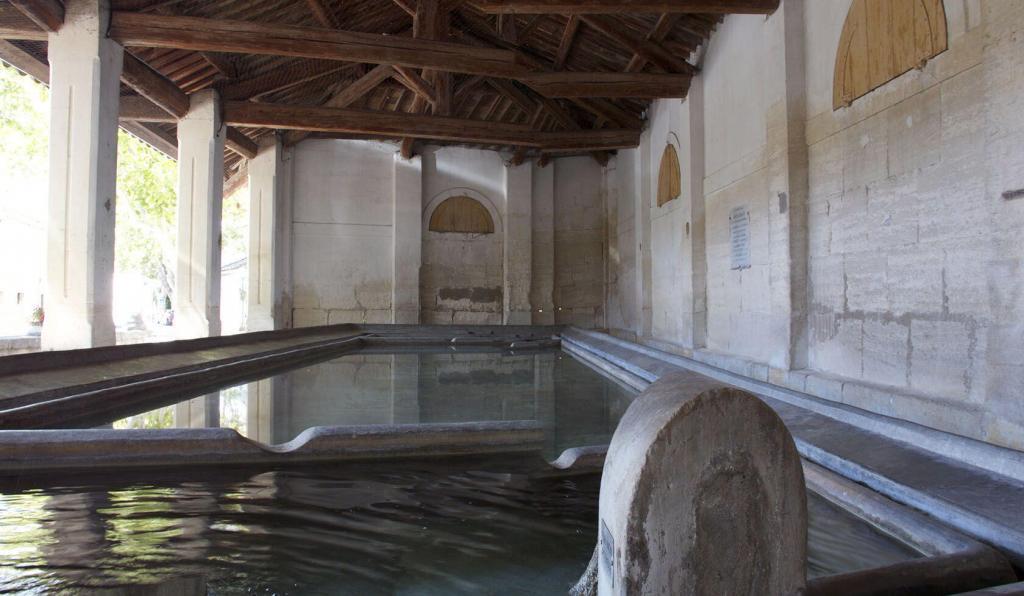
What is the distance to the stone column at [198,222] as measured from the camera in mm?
11859

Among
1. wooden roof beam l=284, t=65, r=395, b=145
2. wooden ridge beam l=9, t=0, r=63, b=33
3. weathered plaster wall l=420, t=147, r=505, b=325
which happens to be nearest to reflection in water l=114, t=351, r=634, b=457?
wooden ridge beam l=9, t=0, r=63, b=33

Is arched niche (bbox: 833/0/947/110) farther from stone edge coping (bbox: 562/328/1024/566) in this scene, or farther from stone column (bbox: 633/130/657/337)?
stone column (bbox: 633/130/657/337)

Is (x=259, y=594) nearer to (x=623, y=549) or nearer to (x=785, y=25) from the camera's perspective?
(x=623, y=549)

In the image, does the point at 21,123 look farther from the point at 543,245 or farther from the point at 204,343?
the point at 543,245

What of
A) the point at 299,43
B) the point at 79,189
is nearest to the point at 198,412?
the point at 79,189

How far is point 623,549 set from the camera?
163cm

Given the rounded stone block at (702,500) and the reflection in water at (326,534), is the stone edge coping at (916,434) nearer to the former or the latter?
the reflection in water at (326,534)

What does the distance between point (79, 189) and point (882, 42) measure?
9890mm

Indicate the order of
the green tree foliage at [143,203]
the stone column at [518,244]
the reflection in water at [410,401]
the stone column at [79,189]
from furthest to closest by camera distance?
the green tree foliage at [143,203] → the stone column at [518,244] → the stone column at [79,189] → the reflection in water at [410,401]

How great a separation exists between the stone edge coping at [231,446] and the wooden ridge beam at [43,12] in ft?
22.0

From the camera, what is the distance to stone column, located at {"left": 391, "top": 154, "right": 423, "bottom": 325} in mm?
17797

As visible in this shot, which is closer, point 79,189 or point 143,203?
point 79,189

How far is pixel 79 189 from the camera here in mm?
8109

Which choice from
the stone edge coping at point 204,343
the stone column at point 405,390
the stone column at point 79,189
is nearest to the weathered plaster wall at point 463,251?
the stone edge coping at point 204,343
